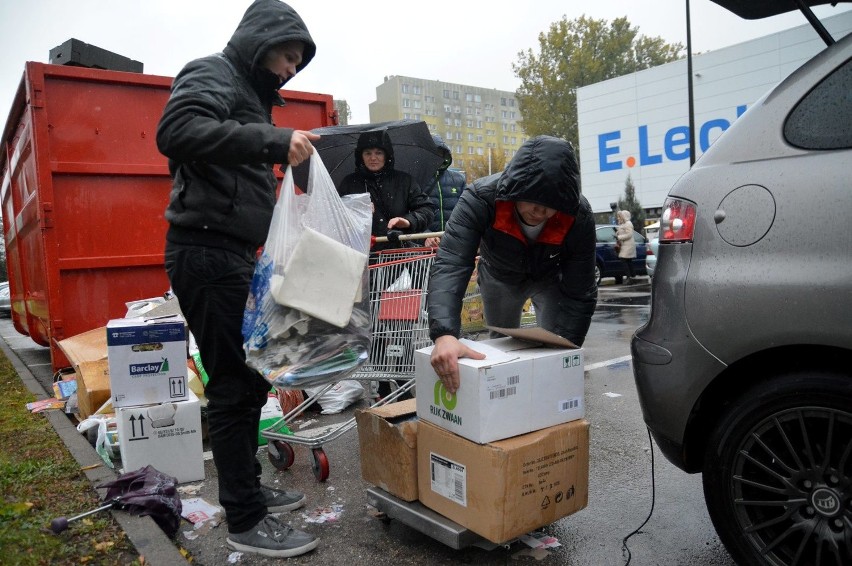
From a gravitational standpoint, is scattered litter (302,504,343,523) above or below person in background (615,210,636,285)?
below

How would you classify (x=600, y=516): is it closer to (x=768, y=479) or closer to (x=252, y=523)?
(x=768, y=479)

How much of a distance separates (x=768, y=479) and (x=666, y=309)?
64 cm

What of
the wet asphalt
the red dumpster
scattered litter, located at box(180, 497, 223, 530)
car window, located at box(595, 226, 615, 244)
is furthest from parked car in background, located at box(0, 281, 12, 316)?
scattered litter, located at box(180, 497, 223, 530)

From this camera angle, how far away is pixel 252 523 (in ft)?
8.50

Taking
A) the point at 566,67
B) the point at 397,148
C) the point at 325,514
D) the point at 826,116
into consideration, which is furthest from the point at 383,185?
the point at 566,67

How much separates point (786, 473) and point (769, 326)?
0.47 metres

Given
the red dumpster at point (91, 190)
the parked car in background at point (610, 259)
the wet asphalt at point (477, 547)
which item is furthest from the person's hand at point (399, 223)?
the parked car in background at point (610, 259)

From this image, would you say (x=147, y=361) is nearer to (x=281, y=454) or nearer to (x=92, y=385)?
(x=281, y=454)

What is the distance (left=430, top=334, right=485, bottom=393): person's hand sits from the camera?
7.60 ft

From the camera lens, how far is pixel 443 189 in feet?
21.6

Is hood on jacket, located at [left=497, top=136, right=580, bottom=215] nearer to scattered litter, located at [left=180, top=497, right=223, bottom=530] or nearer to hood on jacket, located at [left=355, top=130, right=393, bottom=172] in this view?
scattered litter, located at [left=180, top=497, right=223, bottom=530]

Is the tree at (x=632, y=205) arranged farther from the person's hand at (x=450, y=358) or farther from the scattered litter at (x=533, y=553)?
the person's hand at (x=450, y=358)

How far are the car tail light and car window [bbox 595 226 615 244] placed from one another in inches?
549

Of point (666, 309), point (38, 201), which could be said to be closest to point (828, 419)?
point (666, 309)
